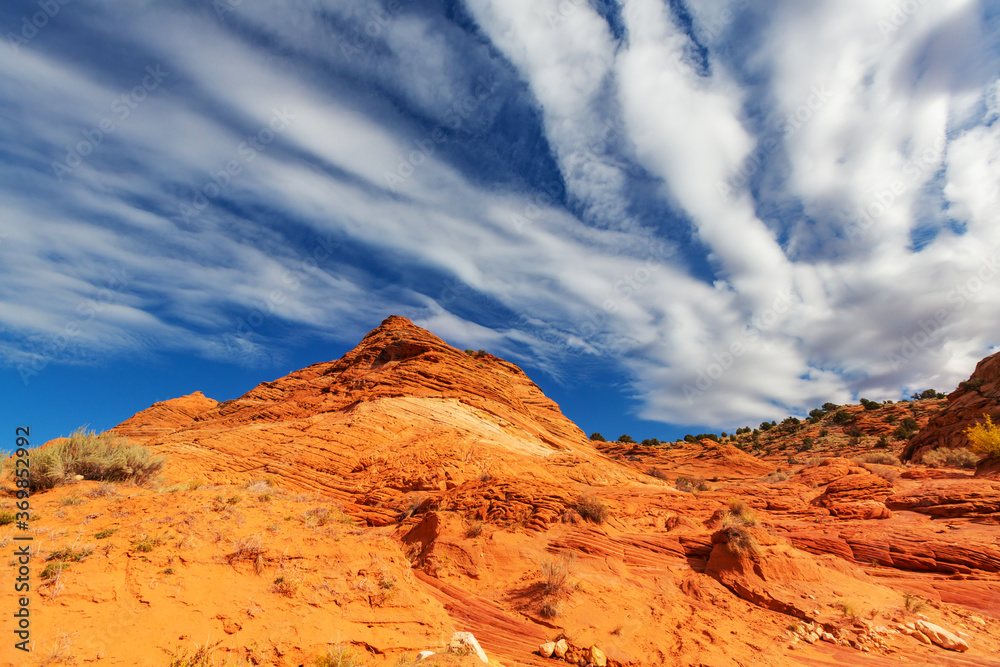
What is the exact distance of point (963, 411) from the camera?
73.5ft

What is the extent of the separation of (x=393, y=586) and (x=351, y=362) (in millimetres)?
30204

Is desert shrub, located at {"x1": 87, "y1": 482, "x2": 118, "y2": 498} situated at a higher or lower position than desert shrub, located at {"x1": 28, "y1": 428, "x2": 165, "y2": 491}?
lower

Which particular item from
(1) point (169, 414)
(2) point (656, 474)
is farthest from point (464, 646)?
(1) point (169, 414)

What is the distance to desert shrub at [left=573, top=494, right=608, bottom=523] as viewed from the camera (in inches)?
456

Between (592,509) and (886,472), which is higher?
(886,472)

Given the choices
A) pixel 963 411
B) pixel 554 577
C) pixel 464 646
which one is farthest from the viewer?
pixel 963 411

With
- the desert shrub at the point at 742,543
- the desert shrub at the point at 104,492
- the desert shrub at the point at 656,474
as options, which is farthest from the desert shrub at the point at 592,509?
the desert shrub at the point at 656,474

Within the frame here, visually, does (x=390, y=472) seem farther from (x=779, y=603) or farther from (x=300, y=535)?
(x=779, y=603)

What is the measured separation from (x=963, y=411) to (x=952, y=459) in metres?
6.20

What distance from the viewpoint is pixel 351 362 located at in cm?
3541

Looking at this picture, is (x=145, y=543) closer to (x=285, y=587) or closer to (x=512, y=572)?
(x=285, y=587)

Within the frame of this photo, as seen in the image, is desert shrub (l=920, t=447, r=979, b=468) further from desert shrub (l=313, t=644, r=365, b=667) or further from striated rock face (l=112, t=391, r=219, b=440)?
striated rock face (l=112, t=391, r=219, b=440)

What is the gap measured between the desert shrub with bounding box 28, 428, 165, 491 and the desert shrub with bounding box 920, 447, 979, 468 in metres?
27.7

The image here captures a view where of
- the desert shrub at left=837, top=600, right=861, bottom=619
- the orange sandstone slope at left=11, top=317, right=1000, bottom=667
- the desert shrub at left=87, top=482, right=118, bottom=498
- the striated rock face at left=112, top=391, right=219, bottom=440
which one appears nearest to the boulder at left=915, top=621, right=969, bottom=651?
the orange sandstone slope at left=11, top=317, right=1000, bottom=667
